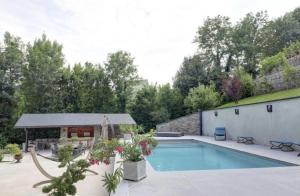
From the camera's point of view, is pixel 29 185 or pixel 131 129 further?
pixel 131 129

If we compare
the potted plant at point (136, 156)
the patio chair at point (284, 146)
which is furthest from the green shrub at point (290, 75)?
the potted plant at point (136, 156)

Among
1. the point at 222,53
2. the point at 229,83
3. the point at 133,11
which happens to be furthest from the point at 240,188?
the point at 222,53

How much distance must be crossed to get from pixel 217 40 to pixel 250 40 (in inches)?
152

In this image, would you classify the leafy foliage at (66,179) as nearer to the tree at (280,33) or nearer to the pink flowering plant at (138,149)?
the pink flowering plant at (138,149)

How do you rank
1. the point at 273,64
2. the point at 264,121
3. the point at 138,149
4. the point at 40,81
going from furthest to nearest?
the point at 40,81 → the point at 273,64 → the point at 264,121 → the point at 138,149

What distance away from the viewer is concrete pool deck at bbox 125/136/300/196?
5.09m

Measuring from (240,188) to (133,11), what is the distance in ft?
28.8

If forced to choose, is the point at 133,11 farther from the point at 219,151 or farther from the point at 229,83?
the point at 229,83

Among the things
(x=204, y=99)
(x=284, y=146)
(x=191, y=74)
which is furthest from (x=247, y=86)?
(x=284, y=146)

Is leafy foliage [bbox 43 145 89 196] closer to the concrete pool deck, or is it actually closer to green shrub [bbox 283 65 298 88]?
the concrete pool deck

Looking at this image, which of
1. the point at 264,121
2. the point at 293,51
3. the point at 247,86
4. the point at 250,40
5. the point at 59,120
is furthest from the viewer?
the point at 250,40

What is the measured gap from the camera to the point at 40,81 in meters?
23.7

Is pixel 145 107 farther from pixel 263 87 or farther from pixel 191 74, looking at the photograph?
pixel 263 87

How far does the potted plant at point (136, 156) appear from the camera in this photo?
6.19m
